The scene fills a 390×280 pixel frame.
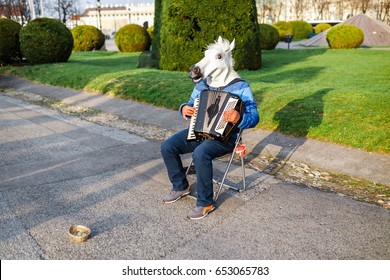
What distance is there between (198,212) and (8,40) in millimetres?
18218

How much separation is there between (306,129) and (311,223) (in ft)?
10.2

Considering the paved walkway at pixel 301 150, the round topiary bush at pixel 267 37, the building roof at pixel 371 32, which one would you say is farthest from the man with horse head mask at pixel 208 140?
the building roof at pixel 371 32

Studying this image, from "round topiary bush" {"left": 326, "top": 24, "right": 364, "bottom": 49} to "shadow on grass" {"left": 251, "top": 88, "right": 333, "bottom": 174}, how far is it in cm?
1833

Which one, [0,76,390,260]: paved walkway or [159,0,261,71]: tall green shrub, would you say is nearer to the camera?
[0,76,390,260]: paved walkway

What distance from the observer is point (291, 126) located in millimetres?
6688

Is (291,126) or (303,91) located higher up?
(303,91)

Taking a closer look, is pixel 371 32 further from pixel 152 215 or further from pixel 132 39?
pixel 152 215

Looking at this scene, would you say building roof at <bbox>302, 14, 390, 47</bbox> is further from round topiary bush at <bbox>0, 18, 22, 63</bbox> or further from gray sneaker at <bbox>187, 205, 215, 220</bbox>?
gray sneaker at <bbox>187, 205, 215, 220</bbox>

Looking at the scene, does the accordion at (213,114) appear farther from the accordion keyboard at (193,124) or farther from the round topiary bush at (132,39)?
the round topiary bush at (132,39)

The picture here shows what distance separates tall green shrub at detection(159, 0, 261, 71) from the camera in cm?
1306

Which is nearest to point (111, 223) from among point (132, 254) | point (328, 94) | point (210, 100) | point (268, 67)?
point (132, 254)

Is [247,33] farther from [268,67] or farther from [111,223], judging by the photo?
[111,223]

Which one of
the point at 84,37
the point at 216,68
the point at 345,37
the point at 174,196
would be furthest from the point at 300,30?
the point at 174,196

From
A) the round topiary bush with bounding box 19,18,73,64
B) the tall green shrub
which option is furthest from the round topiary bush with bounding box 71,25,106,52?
the tall green shrub
